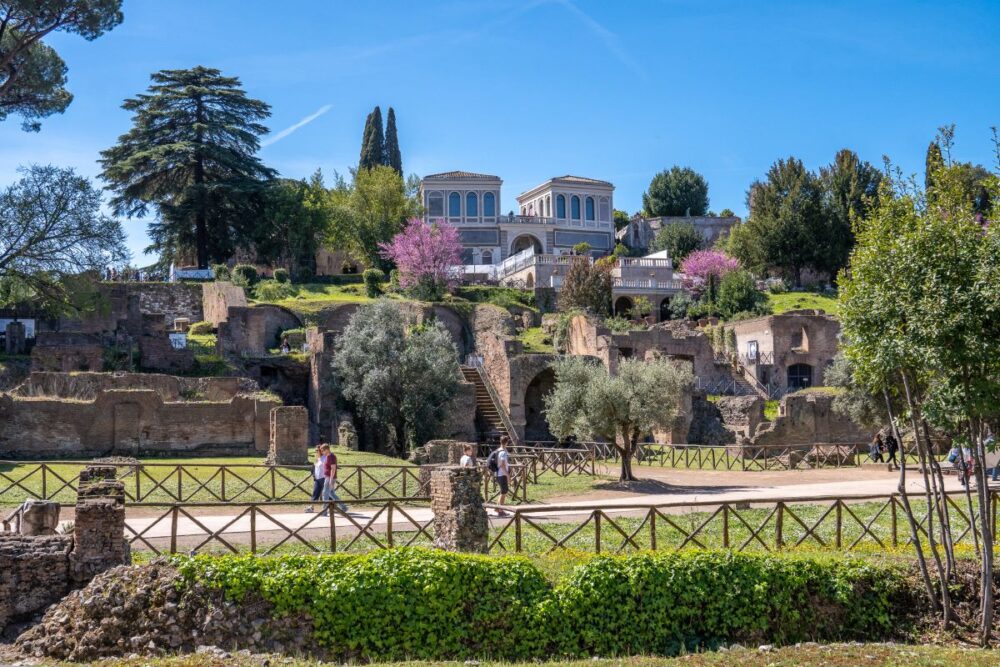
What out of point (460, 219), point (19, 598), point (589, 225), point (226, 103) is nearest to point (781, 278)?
point (589, 225)

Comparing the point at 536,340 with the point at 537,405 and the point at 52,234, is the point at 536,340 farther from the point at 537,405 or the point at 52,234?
the point at 52,234

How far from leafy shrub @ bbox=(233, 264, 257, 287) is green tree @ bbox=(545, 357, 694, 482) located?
2948 cm

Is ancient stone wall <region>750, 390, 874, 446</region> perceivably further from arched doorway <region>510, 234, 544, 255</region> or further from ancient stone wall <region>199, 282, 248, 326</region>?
arched doorway <region>510, 234, 544, 255</region>

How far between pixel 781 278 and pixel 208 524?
57.1m

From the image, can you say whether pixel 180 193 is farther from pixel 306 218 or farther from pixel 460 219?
pixel 460 219

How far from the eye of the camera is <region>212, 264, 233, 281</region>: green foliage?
53566 millimetres

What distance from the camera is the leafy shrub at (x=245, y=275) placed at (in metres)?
53.2

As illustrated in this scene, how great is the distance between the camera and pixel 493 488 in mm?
22500

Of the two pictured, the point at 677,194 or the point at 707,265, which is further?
the point at 677,194

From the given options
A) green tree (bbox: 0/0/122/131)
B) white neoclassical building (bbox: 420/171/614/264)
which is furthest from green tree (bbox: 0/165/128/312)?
white neoclassical building (bbox: 420/171/614/264)

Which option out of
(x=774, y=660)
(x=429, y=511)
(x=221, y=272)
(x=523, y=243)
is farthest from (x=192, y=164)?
(x=774, y=660)

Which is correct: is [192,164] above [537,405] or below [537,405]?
above

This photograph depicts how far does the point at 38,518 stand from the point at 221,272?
135ft

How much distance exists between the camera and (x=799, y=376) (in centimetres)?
4962
